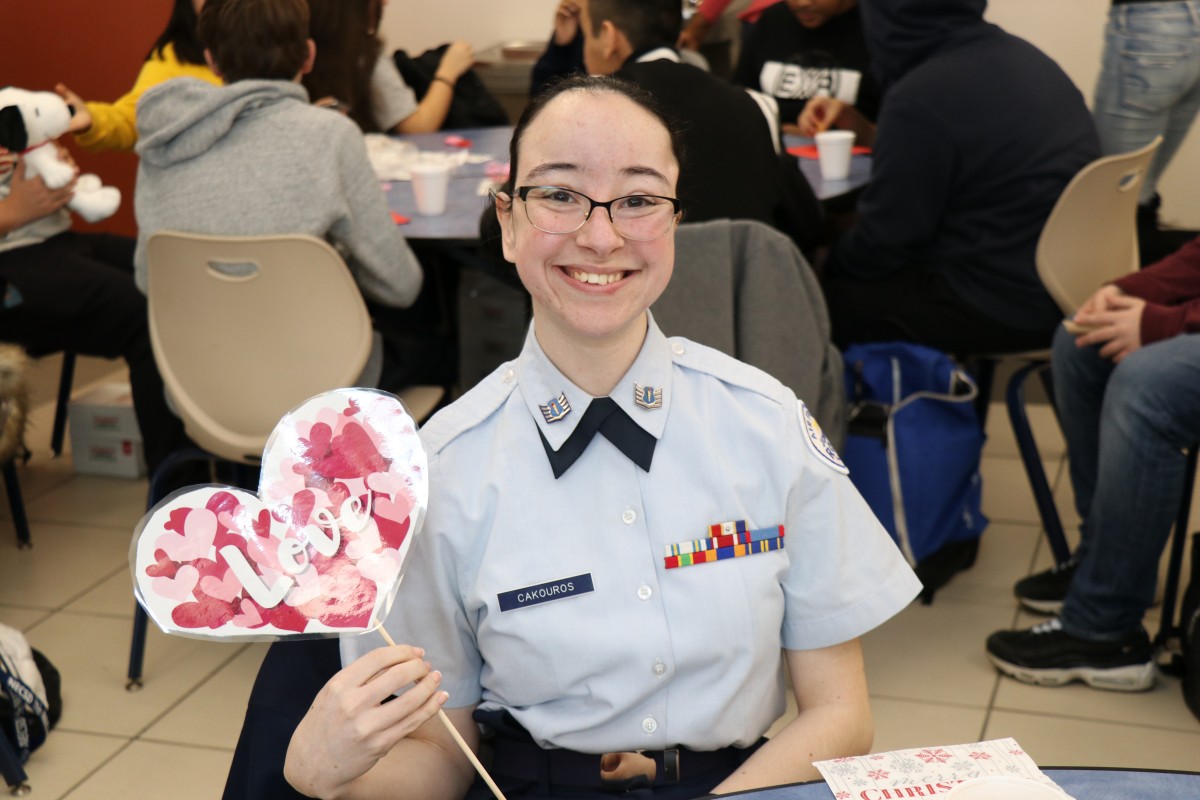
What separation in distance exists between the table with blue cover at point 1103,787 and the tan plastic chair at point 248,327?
1.63 m

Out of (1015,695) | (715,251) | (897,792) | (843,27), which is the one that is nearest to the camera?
(897,792)

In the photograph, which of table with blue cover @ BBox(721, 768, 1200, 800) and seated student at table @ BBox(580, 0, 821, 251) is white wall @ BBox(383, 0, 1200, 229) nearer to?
seated student at table @ BBox(580, 0, 821, 251)

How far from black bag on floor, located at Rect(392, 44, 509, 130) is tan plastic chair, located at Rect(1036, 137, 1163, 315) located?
2250mm

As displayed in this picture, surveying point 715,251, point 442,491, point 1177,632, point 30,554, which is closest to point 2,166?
point 30,554

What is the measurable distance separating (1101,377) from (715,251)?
1.00 metres

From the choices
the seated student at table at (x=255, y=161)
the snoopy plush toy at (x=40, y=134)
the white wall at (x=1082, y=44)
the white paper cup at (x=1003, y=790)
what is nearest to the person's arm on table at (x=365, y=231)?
the seated student at table at (x=255, y=161)

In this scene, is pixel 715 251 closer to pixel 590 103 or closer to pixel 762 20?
pixel 590 103

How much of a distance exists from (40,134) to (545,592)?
2.27 meters

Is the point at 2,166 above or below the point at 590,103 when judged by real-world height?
below

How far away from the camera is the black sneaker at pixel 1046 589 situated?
285 centimetres

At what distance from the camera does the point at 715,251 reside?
2.22 meters

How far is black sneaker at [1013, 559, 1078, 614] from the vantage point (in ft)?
9.35

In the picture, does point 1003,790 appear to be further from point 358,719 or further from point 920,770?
point 358,719

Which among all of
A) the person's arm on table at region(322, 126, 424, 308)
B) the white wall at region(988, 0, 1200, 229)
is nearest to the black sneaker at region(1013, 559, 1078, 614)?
the person's arm on table at region(322, 126, 424, 308)
